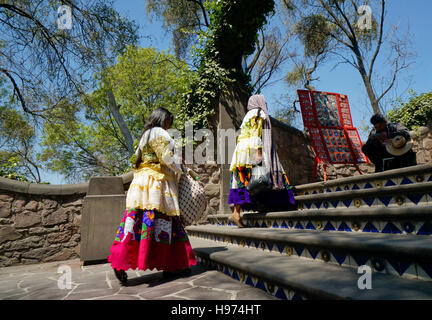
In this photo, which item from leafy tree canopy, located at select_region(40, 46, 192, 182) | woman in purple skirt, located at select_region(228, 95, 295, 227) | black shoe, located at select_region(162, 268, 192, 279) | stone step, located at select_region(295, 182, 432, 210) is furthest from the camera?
leafy tree canopy, located at select_region(40, 46, 192, 182)

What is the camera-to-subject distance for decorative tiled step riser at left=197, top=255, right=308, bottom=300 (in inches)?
63.5

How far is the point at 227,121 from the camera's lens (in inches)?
226

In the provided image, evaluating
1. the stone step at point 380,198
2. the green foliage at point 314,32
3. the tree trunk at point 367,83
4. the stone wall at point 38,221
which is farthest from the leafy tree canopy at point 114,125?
the stone step at point 380,198

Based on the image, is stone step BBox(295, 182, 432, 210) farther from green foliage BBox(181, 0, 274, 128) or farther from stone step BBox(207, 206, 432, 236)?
green foliage BBox(181, 0, 274, 128)

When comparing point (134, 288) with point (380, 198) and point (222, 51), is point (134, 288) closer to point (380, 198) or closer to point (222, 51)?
point (380, 198)

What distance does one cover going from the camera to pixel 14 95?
7.26m

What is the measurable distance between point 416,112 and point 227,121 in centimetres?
589
